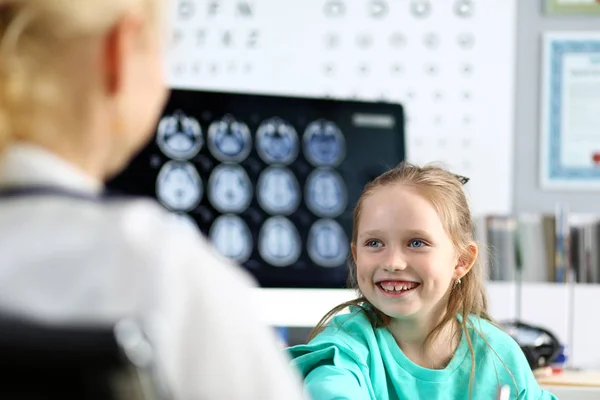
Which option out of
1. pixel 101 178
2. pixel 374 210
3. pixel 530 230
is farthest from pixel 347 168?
pixel 101 178

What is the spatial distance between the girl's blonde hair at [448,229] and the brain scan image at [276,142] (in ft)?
2.70

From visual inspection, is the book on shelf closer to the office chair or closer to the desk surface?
the desk surface

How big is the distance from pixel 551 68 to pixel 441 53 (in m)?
0.41

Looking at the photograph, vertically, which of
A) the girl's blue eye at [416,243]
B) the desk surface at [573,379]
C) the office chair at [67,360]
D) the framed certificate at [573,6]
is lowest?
the desk surface at [573,379]

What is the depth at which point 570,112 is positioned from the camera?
3316 millimetres

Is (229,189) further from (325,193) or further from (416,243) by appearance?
(416,243)

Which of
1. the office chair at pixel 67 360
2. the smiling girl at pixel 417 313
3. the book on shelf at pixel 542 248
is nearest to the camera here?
the office chair at pixel 67 360

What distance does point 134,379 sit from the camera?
54cm

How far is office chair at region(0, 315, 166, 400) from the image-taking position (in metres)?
0.53

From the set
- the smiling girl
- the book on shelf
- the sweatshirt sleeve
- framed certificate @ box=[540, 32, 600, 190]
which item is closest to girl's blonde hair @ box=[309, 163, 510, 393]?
the smiling girl

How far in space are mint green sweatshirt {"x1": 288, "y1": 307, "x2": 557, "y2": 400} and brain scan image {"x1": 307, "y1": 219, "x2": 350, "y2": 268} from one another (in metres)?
0.88

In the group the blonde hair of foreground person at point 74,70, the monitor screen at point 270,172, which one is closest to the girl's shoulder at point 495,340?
the monitor screen at point 270,172

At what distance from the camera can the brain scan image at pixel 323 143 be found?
2.53 metres

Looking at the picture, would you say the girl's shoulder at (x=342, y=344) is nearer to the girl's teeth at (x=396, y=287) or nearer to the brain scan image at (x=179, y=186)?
the girl's teeth at (x=396, y=287)
